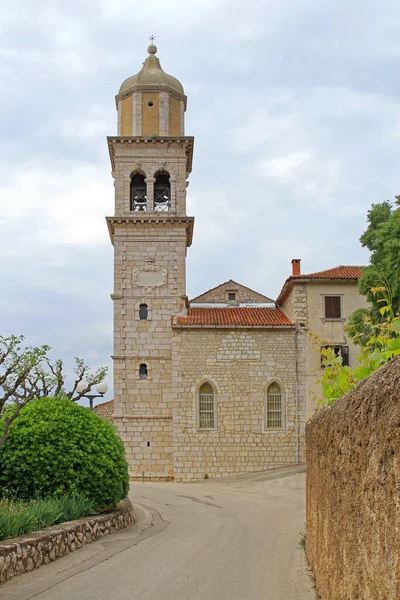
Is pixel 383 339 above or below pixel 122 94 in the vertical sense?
below

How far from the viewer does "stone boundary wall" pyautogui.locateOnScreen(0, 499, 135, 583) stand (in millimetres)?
9750

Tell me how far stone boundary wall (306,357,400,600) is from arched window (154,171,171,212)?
101ft

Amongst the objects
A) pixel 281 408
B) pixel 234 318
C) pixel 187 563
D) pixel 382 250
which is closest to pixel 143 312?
pixel 234 318

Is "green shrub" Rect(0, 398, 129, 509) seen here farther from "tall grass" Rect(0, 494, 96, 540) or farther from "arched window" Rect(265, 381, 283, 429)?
"arched window" Rect(265, 381, 283, 429)

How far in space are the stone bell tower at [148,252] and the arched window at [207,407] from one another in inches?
58.4

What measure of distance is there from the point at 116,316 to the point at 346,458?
98.4 ft

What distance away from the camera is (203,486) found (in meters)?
29.9

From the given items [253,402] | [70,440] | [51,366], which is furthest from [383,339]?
[253,402]

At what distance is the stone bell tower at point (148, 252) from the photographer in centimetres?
3394

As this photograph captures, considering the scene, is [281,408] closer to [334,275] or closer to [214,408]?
[214,408]

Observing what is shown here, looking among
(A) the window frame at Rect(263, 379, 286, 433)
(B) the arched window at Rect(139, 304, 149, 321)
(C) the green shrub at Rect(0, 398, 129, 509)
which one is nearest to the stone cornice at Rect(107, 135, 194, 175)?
(B) the arched window at Rect(139, 304, 149, 321)

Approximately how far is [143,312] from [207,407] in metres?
5.59

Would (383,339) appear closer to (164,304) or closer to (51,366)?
(51,366)

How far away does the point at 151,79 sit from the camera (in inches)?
1485
